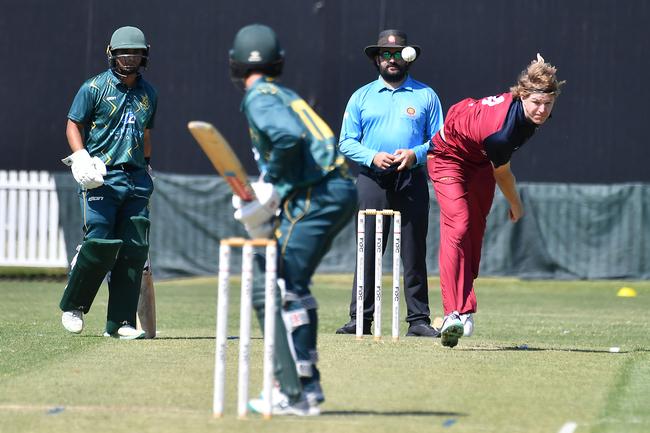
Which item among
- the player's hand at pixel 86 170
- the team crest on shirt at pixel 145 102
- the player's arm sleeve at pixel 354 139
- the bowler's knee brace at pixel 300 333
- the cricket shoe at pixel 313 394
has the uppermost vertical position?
the team crest on shirt at pixel 145 102

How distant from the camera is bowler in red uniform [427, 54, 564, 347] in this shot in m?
8.86

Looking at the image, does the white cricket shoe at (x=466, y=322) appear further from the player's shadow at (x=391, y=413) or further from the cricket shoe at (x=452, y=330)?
the player's shadow at (x=391, y=413)

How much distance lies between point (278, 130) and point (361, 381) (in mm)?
1986

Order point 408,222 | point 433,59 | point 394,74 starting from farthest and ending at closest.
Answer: point 433,59 < point 394,74 < point 408,222

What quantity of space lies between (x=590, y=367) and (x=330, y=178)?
2.86 meters

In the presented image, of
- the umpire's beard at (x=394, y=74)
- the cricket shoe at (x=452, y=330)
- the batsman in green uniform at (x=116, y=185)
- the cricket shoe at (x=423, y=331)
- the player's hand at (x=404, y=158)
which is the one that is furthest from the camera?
the umpire's beard at (x=394, y=74)

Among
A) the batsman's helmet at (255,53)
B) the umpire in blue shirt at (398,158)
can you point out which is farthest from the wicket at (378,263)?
the batsman's helmet at (255,53)

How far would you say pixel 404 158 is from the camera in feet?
33.2

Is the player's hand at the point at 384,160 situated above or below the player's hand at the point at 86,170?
above

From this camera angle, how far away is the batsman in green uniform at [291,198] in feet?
20.6

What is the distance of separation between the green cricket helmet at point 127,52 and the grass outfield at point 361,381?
6.81ft

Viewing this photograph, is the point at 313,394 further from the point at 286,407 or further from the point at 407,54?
the point at 407,54

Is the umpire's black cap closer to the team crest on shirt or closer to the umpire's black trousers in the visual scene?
the umpire's black trousers

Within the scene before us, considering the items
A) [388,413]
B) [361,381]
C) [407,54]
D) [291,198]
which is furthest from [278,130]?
[407,54]
